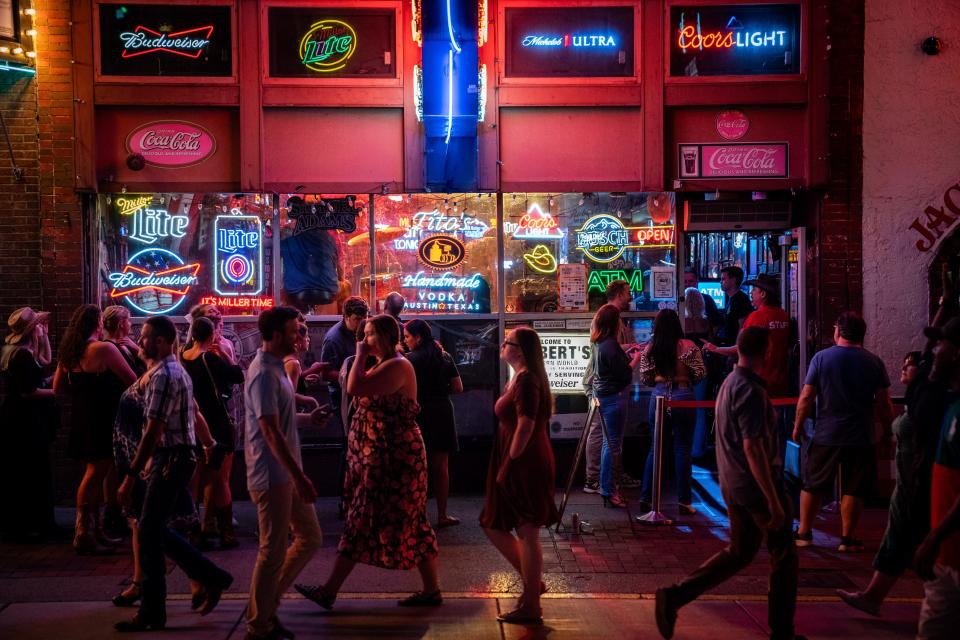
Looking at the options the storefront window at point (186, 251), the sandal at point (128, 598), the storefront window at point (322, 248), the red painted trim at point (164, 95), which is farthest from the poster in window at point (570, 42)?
the sandal at point (128, 598)

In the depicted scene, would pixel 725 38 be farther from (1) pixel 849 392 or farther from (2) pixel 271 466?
(2) pixel 271 466

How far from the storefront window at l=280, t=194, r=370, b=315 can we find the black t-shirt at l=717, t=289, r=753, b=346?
4244 mm

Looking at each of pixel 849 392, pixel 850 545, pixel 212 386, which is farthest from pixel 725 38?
pixel 212 386

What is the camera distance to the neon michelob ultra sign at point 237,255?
1008 centimetres

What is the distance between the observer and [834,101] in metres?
9.87

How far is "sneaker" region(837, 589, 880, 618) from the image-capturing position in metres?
6.13

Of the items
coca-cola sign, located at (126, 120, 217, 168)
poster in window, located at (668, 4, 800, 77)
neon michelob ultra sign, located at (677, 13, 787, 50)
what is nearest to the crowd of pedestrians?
coca-cola sign, located at (126, 120, 217, 168)

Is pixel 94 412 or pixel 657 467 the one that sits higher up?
pixel 94 412

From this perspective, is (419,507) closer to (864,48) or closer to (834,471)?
(834,471)

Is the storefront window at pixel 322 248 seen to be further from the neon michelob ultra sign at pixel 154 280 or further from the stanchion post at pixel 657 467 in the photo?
the stanchion post at pixel 657 467

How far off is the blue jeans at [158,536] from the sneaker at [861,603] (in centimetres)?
418

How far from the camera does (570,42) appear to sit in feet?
33.0

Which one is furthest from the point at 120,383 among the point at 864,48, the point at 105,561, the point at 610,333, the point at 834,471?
the point at 864,48

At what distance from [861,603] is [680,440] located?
2973mm
